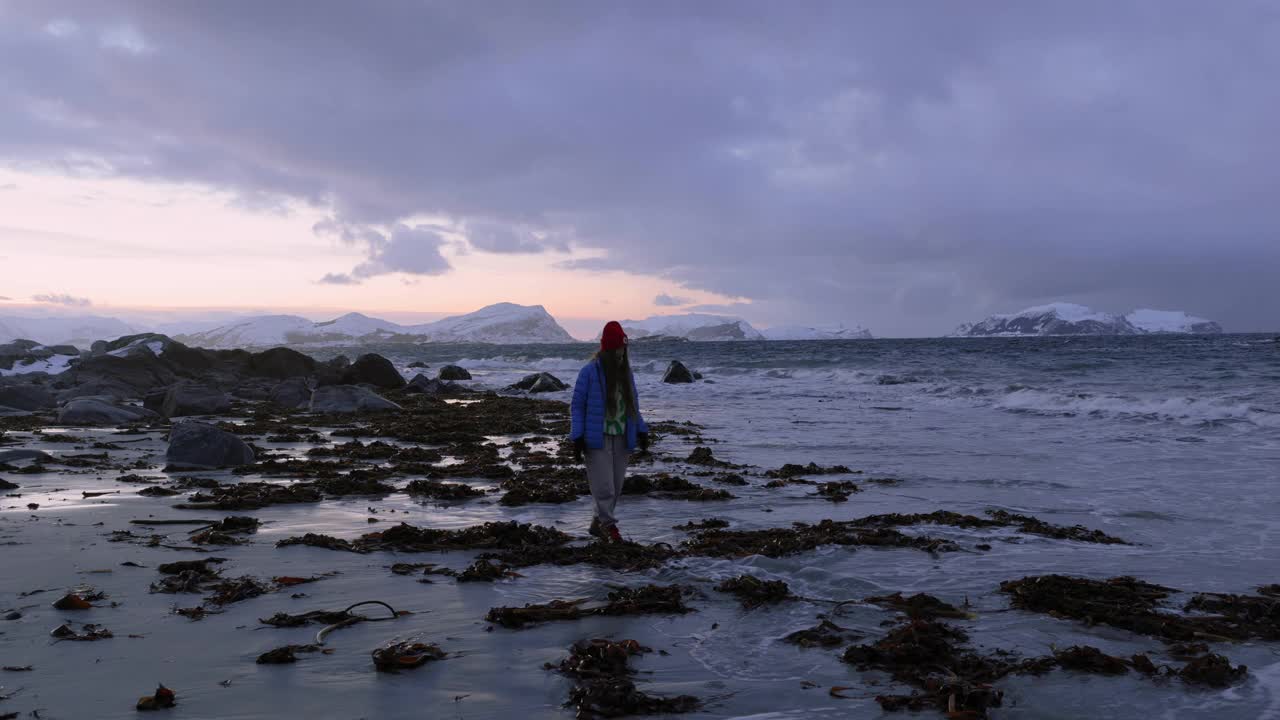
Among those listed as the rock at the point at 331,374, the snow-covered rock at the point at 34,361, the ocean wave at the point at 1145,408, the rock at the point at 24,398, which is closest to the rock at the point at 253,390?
the rock at the point at 331,374

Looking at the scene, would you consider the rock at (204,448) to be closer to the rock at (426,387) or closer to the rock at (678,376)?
the rock at (426,387)

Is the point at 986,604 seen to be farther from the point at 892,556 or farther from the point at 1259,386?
the point at 1259,386

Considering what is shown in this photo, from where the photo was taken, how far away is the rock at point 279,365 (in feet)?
113

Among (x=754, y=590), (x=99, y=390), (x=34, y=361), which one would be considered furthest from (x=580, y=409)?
(x=34, y=361)

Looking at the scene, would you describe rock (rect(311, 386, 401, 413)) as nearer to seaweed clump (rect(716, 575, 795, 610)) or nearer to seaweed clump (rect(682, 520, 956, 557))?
seaweed clump (rect(682, 520, 956, 557))

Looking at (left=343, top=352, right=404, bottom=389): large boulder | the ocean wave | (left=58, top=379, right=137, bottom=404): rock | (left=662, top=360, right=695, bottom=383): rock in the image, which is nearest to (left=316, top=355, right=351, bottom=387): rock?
(left=343, top=352, right=404, bottom=389): large boulder

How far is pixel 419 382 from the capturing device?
101ft

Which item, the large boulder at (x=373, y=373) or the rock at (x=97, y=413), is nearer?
the rock at (x=97, y=413)

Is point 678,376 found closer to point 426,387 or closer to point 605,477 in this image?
point 426,387

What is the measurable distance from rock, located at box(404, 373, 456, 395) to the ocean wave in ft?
65.6

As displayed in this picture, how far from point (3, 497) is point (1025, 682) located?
935 cm

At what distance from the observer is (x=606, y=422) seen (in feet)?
23.5

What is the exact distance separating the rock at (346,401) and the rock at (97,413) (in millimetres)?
3906

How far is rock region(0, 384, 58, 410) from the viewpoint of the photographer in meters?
18.9
